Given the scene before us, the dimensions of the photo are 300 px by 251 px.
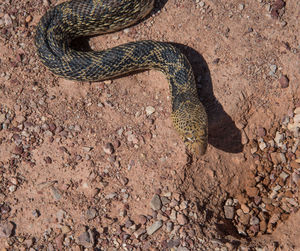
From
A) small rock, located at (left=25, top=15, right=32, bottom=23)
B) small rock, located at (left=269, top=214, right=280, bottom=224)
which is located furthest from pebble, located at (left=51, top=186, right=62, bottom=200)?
small rock, located at (left=269, top=214, right=280, bottom=224)

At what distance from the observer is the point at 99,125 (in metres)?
6.34

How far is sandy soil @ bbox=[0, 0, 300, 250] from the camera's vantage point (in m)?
5.69

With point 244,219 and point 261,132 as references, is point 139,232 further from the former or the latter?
point 261,132

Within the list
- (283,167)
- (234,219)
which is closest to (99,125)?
(234,219)

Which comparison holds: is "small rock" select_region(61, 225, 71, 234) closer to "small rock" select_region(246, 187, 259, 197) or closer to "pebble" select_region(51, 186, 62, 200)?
"pebble" select_region(51, 186, 62, 200)

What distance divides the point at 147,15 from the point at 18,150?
138 inches

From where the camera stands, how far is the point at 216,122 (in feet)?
21.1

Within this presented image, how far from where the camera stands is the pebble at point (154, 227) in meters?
5.62

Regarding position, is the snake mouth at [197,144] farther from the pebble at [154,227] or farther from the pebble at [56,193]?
the pebble at [56,193]

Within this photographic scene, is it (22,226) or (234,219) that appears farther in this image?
(234,219)

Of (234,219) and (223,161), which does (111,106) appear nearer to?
(223,161)

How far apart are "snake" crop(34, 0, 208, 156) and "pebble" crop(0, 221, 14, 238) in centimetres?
263

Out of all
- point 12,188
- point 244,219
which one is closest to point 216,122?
point 244,219

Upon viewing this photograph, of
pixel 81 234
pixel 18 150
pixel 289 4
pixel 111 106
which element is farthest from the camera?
pixel 289 4
